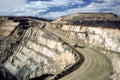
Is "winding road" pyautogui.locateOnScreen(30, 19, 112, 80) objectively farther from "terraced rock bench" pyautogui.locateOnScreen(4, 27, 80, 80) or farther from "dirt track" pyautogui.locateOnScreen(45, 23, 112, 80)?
"terraced rock bench" pyautogui.locateOnScreen(4, 27, 80, 80)

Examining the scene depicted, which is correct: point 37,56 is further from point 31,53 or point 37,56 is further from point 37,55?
point 31,53

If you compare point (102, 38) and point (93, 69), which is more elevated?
point (102, 38)

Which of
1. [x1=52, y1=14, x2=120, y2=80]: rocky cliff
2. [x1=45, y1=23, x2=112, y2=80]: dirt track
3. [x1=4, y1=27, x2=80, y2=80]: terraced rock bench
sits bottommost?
[x1=4, y1=27, x2=80, y2=80]: terraced rock bench

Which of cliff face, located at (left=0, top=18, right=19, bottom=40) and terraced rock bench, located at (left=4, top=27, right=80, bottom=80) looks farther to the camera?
cliff face, located at (left=0, top=18, right=19, bottom=40)

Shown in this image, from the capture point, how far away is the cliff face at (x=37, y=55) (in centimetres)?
6519

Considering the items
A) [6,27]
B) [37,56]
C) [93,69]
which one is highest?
[6,27]

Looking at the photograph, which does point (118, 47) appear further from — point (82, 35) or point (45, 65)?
point (45, 65)

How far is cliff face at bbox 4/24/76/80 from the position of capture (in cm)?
6519

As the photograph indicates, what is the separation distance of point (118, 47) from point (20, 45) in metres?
61.9

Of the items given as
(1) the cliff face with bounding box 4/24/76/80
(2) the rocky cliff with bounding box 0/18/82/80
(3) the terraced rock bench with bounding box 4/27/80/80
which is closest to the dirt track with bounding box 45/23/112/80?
(2) the rocky cliff with bounding box 0/18/82/80

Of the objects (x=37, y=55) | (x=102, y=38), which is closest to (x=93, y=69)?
(x=102, y=38)

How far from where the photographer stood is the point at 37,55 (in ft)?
278

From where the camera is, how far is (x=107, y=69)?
40.5 metres

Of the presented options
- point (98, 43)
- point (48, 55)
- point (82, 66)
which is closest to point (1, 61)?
point (48, 55)
